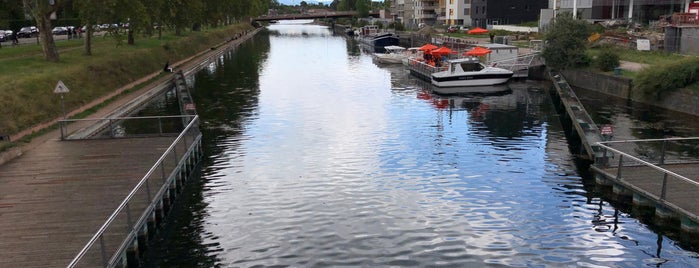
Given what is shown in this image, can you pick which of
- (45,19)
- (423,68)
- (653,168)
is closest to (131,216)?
(653,168)

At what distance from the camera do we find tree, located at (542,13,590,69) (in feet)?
177

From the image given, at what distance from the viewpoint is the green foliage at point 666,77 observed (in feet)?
129

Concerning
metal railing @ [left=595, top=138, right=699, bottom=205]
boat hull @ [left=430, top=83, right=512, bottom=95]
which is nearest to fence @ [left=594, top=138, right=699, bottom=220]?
metal railing @ [left=595, top=138, right=699, bottom=205]

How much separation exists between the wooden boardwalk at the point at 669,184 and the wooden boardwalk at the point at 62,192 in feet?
59.2

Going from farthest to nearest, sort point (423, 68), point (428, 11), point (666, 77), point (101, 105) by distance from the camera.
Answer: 1. point (428, 11)
2. point (423, 68)
3. point (666, 77)
4. point (101, 105)

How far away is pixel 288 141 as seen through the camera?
33250mm

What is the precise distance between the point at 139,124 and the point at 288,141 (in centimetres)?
1010

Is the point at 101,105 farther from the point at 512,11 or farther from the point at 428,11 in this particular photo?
the point at 428,11

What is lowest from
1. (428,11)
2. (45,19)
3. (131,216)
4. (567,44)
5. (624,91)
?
(131,216)

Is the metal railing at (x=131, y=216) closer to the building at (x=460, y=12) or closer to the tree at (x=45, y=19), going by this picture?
the tree at (x=45, y=19)

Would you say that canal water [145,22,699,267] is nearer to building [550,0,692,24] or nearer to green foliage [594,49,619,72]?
green foliage [594,49,619,72]

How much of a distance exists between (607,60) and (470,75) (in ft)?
38.8

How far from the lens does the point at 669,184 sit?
2122cm

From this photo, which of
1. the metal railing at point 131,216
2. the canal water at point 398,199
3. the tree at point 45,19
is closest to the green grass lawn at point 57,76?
the tree at point 45,19
